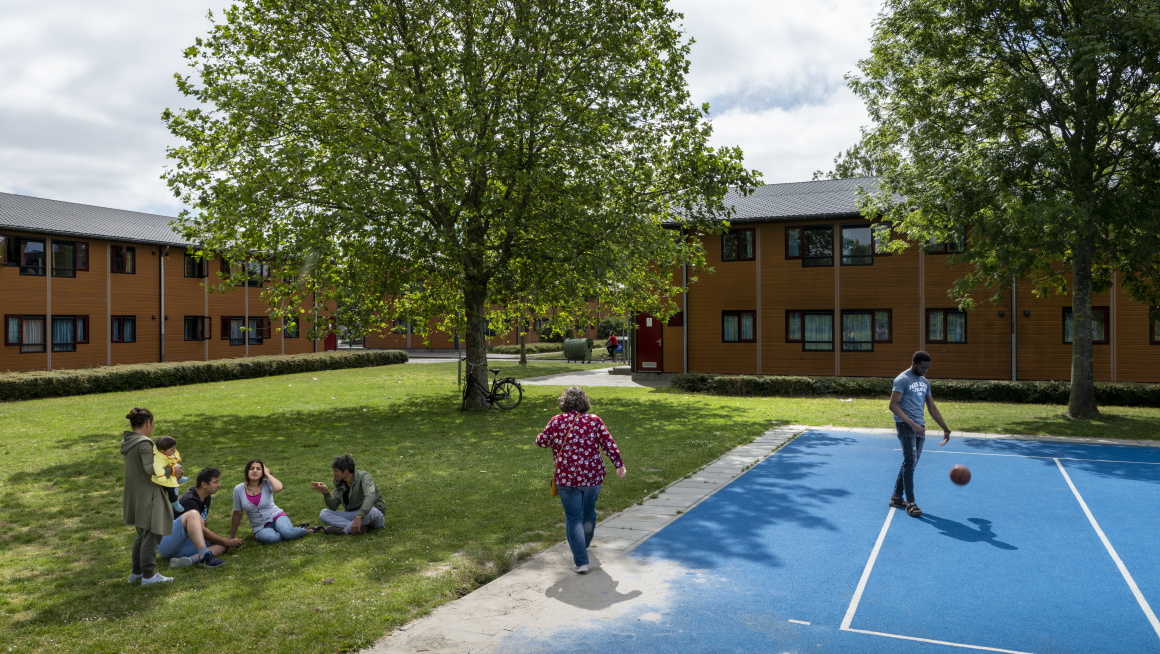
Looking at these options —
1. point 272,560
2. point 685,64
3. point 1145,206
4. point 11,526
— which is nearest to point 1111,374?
point 1145,206

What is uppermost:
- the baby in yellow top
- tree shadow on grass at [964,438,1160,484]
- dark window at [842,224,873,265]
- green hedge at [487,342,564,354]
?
dark window at [842,224,873,265]

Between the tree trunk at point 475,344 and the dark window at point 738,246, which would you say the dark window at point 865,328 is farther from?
the tree trunk at point 475,344

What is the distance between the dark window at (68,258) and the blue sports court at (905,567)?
1317 inches

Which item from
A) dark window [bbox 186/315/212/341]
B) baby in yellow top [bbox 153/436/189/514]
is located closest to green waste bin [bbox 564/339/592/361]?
dark window [bbox 186/315/212/341]

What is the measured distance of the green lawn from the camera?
5684 millimetres

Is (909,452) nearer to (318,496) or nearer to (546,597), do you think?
(546,597)

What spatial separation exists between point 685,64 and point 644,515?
15.5 meters

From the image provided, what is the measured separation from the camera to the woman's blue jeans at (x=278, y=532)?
780 centimetres

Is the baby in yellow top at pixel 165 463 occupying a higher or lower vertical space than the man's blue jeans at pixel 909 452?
higher

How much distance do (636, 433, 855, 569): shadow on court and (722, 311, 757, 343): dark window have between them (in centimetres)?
1756

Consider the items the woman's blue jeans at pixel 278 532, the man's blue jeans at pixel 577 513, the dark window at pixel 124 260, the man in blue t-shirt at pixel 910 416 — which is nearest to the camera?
the man's blue jeans at pixel 577 513

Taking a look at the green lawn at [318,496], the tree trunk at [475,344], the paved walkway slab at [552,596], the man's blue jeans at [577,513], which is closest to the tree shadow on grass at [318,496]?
the green lawn at [318,496]

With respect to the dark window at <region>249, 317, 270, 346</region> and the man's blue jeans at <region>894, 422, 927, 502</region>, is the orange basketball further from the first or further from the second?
the dark window at <region>249, 317, 270, 346</region>

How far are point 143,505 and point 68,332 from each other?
107ft
